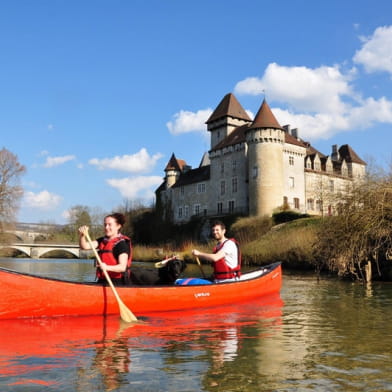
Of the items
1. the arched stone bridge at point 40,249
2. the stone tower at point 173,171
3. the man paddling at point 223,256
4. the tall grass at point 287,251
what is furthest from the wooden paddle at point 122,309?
the arched stone bridge at point 40,249

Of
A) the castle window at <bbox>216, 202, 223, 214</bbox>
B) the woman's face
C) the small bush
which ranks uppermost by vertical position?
the castle window at <bbox>216, 202, 223, 214</bbox>

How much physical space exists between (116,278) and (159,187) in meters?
57.2

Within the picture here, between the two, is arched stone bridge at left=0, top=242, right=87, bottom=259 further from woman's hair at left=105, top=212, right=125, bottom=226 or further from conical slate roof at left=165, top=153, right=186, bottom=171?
woman's hair at left=105, top=212, right=125, bottom=226

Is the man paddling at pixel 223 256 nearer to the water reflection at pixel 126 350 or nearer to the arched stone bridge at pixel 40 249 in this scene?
the water reflection at pixel 126 350

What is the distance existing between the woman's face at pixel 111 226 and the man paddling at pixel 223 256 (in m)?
1.79

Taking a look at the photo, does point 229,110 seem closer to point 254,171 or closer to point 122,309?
point 254,171

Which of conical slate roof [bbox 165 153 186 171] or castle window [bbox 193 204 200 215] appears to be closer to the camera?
castle window [bbox 193 204 200 215]

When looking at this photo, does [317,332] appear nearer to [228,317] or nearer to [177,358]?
[228,317]

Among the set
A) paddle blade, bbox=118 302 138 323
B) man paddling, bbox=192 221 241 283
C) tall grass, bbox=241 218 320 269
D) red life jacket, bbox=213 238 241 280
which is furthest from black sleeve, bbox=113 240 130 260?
tall grass, bbox=241 218 320 269

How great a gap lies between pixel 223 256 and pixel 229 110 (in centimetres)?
4527

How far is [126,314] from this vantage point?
7520 millimetres

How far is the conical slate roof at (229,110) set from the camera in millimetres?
53281

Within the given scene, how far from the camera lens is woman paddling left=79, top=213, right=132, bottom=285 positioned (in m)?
7.54

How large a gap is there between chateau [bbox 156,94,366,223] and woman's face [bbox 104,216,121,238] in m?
33.0
